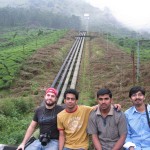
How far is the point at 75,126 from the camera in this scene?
5641 mm

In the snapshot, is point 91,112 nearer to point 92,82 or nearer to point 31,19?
point 92,82

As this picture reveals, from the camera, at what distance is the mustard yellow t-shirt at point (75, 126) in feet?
18.4

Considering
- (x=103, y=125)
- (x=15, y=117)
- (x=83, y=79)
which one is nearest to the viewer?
(x=103, y=125)

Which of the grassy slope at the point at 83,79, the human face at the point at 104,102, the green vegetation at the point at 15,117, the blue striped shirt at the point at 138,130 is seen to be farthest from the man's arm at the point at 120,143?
the grassy slope at the point at 83,79

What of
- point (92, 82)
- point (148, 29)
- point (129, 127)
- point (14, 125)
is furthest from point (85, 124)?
point (148, 29)

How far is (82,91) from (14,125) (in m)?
6.22

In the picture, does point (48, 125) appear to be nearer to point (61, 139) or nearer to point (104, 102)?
point (61, 139)

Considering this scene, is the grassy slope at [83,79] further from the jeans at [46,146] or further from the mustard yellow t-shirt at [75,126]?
the mustard yellow t-shirt at [75,126]

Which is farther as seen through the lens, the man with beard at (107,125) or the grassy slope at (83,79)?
the grassy slope at (83,79)

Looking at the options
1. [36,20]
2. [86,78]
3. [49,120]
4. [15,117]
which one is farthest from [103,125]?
[36,20]

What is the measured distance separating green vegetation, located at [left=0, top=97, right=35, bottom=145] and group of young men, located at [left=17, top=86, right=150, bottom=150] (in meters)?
2.71

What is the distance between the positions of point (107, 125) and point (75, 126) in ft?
1.95

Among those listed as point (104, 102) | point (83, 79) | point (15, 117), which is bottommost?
point (15, 117)

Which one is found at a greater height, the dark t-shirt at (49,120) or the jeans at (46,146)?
the dark t-shirt at (49,120)
